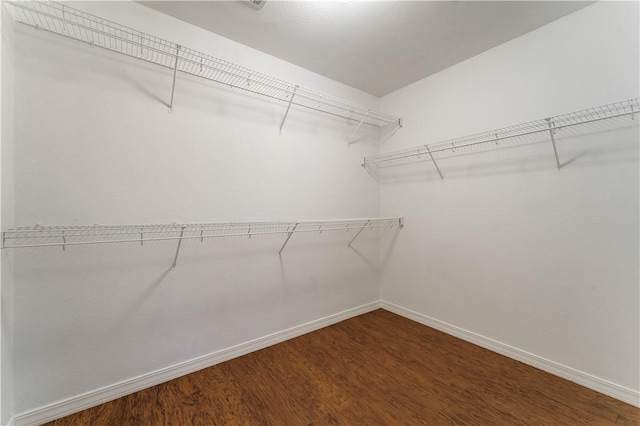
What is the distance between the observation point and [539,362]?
6.24 feet

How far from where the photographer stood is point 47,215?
4.68ft

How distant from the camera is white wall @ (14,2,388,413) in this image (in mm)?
1410

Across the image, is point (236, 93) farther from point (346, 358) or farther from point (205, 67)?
point (346, 358)

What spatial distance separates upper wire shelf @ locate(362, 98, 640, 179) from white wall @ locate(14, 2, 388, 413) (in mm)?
967

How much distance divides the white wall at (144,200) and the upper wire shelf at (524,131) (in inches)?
38.1

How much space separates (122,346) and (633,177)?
3.32 meters

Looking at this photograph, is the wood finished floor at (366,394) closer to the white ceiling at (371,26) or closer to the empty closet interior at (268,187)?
the empty closet interior at (268,187)

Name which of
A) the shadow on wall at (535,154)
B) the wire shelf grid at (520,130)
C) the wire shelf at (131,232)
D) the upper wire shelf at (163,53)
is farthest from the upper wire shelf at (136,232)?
the shadow on wall at (535,154)

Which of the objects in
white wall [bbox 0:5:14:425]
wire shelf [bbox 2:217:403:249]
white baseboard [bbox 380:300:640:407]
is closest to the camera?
white wall [bbox 0:5:14:425]

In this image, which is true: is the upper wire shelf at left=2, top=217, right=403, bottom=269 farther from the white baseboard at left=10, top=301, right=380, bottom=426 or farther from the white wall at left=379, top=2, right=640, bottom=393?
the white wall at left=379, top=2, right=640, bottom=393

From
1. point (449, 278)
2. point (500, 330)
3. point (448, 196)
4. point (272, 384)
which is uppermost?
point (448, 196)

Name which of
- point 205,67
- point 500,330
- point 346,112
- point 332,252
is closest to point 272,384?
point 332,252

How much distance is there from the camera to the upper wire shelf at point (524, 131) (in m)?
1.61

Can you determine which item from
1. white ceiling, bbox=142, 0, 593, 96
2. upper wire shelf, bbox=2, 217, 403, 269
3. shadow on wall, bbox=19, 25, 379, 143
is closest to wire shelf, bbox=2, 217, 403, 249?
upper wire shelf, bbox=2, 217, 403, 269
